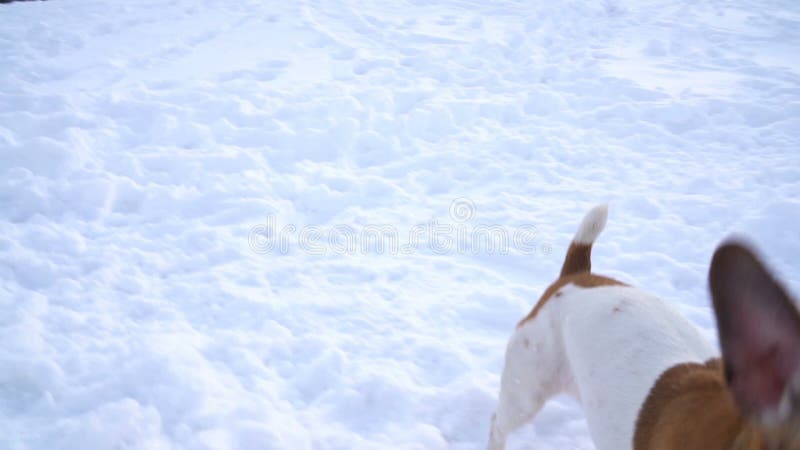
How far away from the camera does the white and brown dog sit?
3.38ft

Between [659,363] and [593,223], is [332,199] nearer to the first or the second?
[593,223]

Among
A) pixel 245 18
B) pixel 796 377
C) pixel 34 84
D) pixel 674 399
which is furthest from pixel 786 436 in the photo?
pixel 245 18

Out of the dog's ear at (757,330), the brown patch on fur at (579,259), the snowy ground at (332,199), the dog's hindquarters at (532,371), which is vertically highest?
the dog's ear at (757,330)

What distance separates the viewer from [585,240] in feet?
8.66

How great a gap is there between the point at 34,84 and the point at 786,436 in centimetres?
751

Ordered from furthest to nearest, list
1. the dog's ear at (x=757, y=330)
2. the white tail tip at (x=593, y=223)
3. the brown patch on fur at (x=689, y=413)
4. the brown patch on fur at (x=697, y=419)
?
the white tail tip at (x=593, y=223), the brown patch on fur at (x=689, y=413), the brown patch on fur at (x=697, y=419), the dog's ear at (x=757, y=330)

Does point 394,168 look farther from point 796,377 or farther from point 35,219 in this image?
point 796,377

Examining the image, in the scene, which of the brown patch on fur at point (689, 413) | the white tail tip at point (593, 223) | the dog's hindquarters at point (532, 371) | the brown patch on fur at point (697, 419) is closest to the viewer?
the brown patch on fur at point (697, 419)

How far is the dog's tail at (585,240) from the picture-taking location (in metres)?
2.61

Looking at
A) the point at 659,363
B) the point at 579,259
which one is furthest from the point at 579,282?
the point at 659,363

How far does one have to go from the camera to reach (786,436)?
1065mm

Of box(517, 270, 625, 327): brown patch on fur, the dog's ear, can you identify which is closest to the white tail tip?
box(517, 270, 625, 327): brown patch on fur

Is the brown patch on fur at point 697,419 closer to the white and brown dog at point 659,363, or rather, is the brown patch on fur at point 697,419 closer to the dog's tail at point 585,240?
the white and brown dog at point 659,363

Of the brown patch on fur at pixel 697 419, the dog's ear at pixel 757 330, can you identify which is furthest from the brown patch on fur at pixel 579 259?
the dog's ear at pixel 757 330
